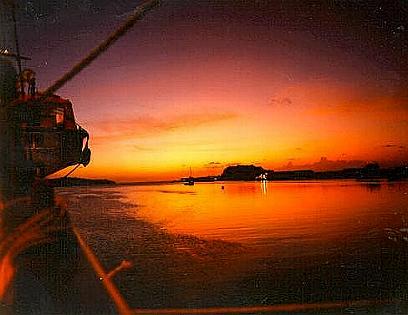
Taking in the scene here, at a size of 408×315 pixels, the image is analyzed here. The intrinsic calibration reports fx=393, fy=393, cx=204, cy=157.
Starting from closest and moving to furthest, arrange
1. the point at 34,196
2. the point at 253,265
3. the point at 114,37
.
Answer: the point at 114,37 < the point at 34,196 < the point at 253,265

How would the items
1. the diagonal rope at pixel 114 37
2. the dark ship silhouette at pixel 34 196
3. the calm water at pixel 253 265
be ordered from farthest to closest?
the calm water at pixel 253 265, the dark ship silhouette at pixel 34 196, the diagonal rope at pixel 114 37


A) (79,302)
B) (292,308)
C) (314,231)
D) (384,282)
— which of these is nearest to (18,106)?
(79,302)

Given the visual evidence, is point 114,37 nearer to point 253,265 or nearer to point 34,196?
point 34,196

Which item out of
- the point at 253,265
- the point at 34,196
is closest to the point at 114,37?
the point at 34,196

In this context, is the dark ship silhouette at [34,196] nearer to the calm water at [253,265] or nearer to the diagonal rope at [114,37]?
the calm water at [253,265]

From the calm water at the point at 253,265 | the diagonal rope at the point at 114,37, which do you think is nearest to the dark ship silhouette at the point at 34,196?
the calm water at the point at 253,265

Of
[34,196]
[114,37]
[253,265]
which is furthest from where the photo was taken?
[253,265]

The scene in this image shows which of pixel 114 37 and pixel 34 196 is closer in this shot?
pixel 114 37

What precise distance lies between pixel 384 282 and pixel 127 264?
2541 millimetres

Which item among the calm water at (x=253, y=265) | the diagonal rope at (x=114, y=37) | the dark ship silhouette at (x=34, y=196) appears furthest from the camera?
the calm water at (x=253, y=265)

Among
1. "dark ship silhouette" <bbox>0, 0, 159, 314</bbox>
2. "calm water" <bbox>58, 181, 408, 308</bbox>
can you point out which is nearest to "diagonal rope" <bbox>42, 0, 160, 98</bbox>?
"dark ship silhouette" <bbox>0, 0, 159, 314</bbox>

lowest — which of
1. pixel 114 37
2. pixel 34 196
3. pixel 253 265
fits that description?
pixel 253 265

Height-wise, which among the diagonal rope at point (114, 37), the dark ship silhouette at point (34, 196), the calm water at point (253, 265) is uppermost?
the diagonal rope at point (114, 37)

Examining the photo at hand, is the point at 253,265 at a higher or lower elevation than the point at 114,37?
lower
